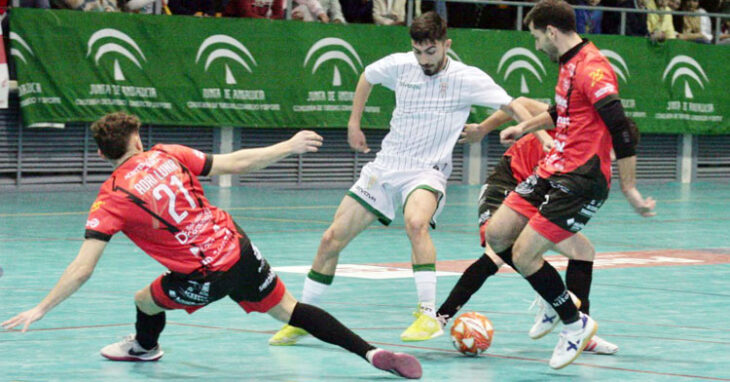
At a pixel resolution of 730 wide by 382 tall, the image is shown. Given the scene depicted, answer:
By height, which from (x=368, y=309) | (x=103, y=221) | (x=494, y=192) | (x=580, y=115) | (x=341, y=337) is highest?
(x=580, y=115)

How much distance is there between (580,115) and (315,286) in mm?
2155

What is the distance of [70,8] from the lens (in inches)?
777

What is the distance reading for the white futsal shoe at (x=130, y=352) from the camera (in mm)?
7562

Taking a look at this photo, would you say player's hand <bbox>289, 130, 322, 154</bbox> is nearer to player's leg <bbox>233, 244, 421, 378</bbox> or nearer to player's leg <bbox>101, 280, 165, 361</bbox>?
player's leg <bbox>233, 244, 421, 378</bbox>

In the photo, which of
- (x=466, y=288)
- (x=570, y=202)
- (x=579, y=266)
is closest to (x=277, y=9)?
(x=466, y=288)

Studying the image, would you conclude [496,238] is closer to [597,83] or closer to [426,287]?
[426,287]

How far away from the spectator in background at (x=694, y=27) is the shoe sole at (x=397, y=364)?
876 inches

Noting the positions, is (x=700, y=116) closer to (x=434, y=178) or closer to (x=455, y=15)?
(x=455, y=15)

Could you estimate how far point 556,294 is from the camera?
7.81m

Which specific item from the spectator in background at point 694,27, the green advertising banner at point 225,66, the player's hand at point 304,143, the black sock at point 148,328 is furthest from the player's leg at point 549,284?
the spectator in background at point 694,27

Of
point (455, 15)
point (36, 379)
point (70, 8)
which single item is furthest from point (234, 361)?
point (455, 15)

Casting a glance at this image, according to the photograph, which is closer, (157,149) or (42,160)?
(157,149)

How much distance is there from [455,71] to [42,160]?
1222 cm

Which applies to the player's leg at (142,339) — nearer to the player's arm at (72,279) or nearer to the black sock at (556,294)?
the player's arm at (72,279)
